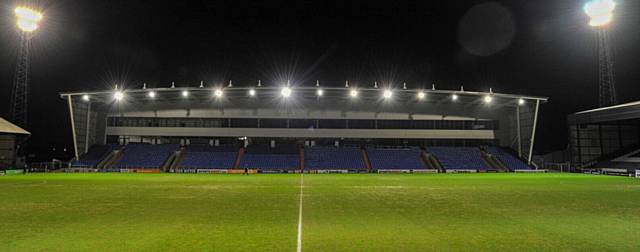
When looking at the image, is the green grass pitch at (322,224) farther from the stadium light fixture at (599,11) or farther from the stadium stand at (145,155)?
the stadium light fixture at (599,11)

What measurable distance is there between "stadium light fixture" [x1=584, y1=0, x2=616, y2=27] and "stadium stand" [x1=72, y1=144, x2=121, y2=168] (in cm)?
6703

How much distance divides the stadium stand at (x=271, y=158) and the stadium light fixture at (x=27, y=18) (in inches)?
1183

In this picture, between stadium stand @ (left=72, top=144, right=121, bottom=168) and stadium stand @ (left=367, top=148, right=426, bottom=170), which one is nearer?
stadium stand @ (left=72, top=144, right=121, bottom=168)

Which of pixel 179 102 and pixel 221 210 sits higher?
pixel 179 102

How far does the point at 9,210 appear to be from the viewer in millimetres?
14812

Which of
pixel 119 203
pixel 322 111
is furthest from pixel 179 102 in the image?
pixel 119 203

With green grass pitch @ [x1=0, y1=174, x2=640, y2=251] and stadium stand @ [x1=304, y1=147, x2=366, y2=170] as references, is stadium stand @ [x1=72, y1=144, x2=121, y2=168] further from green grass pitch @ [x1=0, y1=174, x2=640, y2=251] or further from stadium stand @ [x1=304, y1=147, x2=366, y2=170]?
green grass pitch @ [x1=0, y1=174, x2=640, y2=251]

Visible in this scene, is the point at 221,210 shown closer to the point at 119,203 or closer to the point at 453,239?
the point at 119,203

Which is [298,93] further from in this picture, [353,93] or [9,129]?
[9,129]

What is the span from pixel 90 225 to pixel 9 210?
6.05 meters

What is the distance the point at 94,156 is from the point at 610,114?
69.7 metres

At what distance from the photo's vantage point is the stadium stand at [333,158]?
54.3 metres

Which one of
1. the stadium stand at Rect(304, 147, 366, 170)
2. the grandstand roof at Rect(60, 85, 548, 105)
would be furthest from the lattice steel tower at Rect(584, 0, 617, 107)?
the stadium stand at Rect(304, 147, 366, 170)

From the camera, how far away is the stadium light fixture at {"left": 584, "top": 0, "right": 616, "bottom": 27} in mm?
45281
